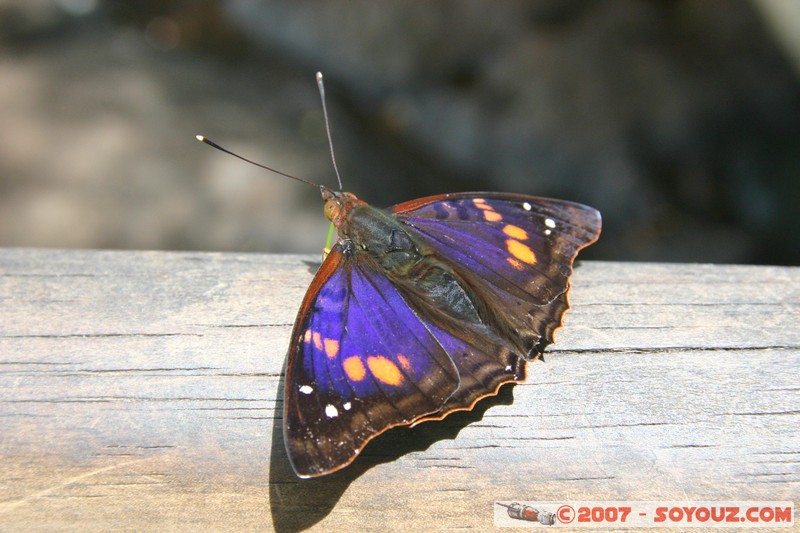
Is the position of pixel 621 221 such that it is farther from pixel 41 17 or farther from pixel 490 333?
pixel 41 17

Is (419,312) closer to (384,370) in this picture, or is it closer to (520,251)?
(384,370)

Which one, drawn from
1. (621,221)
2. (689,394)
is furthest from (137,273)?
(621,221)

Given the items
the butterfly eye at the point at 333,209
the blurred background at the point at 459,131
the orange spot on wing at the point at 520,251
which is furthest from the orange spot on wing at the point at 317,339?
the blurred background at the point at 459,131

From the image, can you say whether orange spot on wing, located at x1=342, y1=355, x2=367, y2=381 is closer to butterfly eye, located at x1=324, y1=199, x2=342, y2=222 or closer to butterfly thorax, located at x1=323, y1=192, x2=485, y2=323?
butterfly thorax, located at x1=323, y1=192, x2=485, y2=323

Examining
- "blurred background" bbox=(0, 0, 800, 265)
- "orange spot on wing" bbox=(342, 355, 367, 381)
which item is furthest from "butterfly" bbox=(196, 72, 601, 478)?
"blurred background" bbox=(0, 0, 800, 265)

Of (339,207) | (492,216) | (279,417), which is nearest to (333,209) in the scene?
(339,207)

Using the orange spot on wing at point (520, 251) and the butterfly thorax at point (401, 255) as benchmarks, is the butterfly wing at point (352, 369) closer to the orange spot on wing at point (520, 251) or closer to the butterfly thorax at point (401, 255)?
the butterfly thorax at point (401, 255)

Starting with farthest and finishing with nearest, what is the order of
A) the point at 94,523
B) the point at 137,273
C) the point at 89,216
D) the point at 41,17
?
the point at 41,17, the point at 89,216, the point at 137,273, the point at 94,523
